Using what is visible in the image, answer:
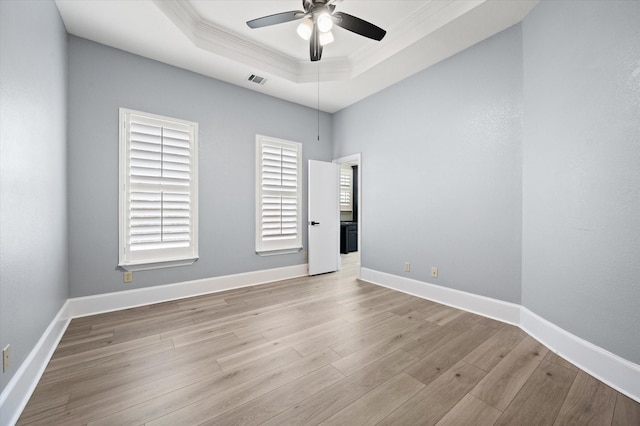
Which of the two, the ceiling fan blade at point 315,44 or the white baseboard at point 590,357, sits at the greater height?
the ceiling fan blade at point 315,44

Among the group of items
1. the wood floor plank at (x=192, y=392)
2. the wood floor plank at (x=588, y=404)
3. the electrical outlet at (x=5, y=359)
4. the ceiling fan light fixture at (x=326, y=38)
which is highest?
the ceiling fan light fixture at (x=326, y=38)

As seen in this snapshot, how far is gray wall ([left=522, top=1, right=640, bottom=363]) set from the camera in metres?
1.67

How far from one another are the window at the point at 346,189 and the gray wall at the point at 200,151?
11.4 ft

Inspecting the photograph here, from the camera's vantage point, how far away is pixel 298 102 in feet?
14.8

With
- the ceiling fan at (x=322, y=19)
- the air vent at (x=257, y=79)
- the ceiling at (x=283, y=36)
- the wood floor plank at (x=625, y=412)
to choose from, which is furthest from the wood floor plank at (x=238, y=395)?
the air vent at (x=257, y=79)

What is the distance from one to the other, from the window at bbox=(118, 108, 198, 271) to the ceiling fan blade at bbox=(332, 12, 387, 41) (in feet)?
7.59

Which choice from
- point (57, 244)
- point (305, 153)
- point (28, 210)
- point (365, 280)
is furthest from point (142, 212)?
point (365, 280)

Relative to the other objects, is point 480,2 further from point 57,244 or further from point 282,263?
point 57,244

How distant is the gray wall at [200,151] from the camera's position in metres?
2.81

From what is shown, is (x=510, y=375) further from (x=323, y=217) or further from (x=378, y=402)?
(x=323, y=217)

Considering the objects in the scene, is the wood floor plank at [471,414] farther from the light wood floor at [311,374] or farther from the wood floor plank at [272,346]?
the wood floor plank at [272,346]

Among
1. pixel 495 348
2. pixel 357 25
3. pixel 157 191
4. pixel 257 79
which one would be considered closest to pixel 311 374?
pixel 495 348

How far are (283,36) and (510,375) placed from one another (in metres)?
4.02

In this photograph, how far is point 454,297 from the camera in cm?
308
